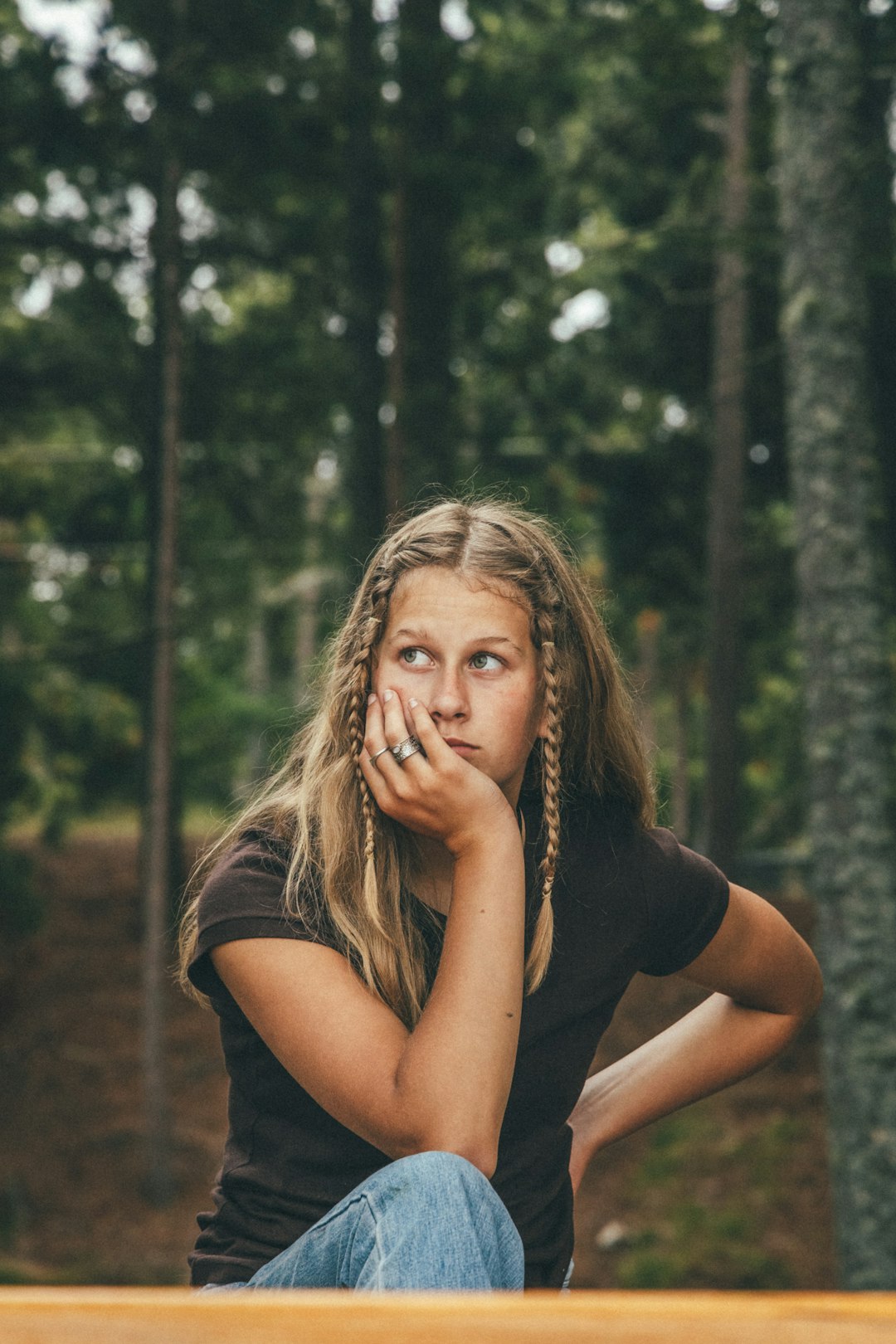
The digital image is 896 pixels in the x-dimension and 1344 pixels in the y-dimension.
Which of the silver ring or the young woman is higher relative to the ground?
the silver ring

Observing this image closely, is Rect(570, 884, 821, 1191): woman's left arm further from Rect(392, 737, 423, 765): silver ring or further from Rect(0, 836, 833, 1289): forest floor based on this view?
Rect(0, 836, 833, 1289): forest floor

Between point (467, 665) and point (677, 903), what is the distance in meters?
0.58

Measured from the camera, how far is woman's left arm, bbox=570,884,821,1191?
242 centimetres

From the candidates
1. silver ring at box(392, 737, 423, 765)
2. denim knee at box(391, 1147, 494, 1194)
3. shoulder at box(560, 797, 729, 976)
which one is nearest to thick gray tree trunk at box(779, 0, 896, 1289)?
shoulder at box(560, 797, 729, 976)

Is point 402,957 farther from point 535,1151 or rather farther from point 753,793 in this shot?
point 753,793

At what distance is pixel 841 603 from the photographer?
234 inches

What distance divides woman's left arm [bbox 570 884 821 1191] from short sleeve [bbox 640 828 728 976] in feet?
0.26

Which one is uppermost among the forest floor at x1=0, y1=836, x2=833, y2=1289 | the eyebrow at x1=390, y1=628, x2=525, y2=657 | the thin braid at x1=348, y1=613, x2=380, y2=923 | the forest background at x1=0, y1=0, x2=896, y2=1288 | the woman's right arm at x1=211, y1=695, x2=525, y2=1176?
the forest background at x1=0, y1=0, x2=896, y2=1288

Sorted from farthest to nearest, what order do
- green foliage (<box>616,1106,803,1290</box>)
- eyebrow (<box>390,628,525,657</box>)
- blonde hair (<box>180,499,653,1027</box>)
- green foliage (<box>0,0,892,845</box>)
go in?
green foliage (<box>0,0,892,845</box>) < green foliage (<box>616,1106,803,1290</box>) < eyebrow (<box>390,628,525,657</box>) < blonde hair (<box>180,499,653,1027</box>)

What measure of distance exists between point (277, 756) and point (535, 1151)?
49.7 inches

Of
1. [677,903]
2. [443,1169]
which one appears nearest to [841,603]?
[677,903]

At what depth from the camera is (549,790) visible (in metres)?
2.22

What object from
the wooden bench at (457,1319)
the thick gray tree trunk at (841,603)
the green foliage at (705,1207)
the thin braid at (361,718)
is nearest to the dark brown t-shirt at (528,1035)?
the thin braid at (361,718)

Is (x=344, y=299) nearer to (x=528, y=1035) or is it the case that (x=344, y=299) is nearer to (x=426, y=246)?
(x=426, y=246)
